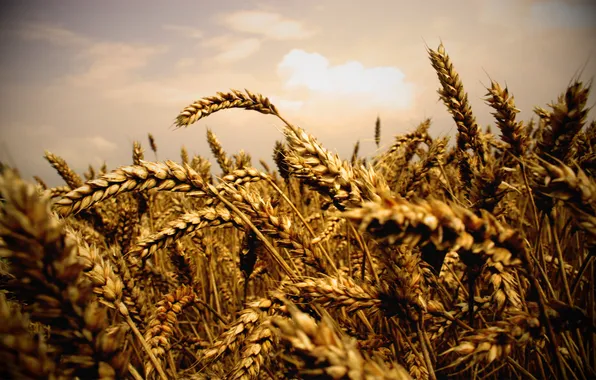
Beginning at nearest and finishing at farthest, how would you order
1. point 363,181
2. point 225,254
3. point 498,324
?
point 498,324 < point 363,181 < point 225,254

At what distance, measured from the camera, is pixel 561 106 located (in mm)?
1084

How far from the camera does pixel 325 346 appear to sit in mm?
507

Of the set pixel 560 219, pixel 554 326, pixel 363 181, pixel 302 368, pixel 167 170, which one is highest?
pixel 167 170

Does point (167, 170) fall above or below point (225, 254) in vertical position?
above

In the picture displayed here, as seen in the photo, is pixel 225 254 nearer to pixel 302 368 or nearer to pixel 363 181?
pixel 363 181

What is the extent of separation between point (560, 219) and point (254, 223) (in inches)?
129

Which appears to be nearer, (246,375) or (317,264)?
(246,375)

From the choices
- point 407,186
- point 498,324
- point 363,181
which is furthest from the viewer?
point 407,186

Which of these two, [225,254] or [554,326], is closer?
[554,326]

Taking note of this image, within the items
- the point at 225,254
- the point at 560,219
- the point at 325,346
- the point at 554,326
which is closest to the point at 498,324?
the point at 554,326

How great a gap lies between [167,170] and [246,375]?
0.83m

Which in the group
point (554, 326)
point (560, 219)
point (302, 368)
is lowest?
point (560, 219)

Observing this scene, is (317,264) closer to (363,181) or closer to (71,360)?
(363,181)

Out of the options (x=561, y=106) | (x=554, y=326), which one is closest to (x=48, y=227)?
(x=554, y=326)
